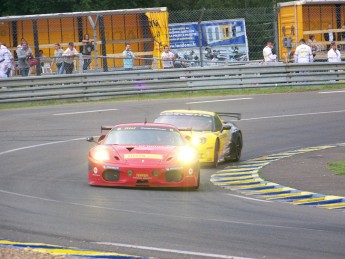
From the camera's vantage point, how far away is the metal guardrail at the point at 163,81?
32.2 metres

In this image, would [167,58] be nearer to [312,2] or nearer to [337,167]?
[312,2]

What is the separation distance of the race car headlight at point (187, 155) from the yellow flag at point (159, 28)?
19174mm

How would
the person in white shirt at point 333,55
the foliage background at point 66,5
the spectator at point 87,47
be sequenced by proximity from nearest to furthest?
the spectator at point 87,47 → the person in white shirt at point 333,55 → the foliage background at point 66,5

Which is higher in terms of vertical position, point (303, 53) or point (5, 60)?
point (5, 60)

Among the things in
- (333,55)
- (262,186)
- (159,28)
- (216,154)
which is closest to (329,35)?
(333,55)

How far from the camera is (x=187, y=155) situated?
16.6m

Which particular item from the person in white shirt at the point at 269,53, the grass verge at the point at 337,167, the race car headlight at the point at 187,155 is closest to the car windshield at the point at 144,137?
the race car headlight at the point at 187,155

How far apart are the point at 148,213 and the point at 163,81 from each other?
20492 millimetres

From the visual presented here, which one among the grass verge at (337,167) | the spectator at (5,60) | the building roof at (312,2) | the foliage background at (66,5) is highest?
the foliage background at (66,5)

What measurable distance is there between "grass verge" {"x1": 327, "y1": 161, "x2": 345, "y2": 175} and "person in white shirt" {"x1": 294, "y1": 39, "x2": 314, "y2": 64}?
15727mm

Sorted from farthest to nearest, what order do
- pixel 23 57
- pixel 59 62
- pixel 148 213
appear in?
pixel 59 62, pixel 23 57, pixel 148 213

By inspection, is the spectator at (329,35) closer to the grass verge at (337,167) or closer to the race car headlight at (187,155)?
the grass verge at (337,167)

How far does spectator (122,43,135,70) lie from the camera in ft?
112

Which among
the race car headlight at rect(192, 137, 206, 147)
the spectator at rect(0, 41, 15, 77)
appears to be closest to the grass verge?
the race car headlight at rect(192, 137, 206, 147)
